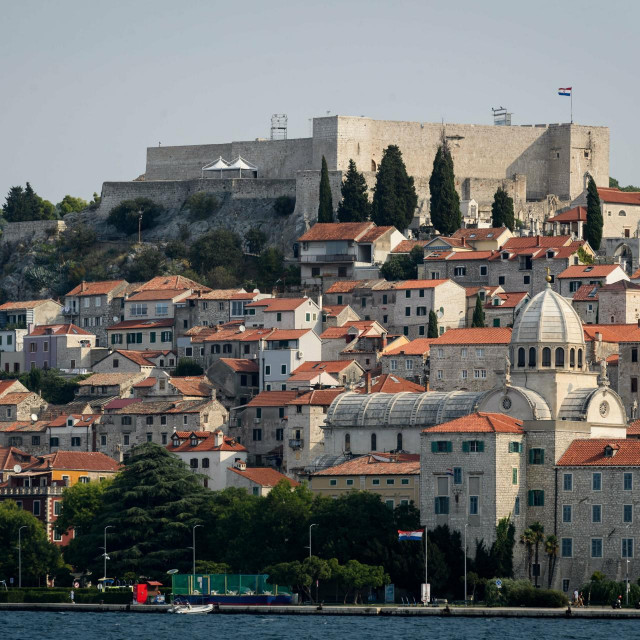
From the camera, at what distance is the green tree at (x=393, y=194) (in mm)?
141625

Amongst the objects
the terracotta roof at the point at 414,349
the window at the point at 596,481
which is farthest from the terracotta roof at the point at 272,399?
the window at the point at 596,481

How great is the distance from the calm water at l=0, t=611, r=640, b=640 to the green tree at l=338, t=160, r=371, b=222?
5271 cm

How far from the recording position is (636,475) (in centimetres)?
9456

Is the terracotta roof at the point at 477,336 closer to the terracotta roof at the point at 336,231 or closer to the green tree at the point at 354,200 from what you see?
the terracotta roof at the point at 336,231

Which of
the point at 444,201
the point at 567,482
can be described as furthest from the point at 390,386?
the point at 444,201

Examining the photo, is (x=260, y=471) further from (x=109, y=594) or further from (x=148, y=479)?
(x=109, y=594)

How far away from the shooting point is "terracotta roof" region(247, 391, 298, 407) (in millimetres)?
120625

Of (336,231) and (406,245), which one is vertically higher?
(336,231)

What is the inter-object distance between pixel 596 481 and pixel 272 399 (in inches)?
1181

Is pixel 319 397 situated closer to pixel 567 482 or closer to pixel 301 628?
pixel 567 482

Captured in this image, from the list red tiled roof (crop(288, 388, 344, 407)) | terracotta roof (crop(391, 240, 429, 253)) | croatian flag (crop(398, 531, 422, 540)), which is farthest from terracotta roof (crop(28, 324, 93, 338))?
croatian flag (crop(398, 531, 422, 540))

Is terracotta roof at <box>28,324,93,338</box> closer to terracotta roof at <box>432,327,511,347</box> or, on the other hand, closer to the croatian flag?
terracotta roof at <box>432,327,511,347</box>

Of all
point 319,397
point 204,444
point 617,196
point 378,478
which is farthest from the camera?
point 617,196

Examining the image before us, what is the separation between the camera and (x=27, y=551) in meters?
106
